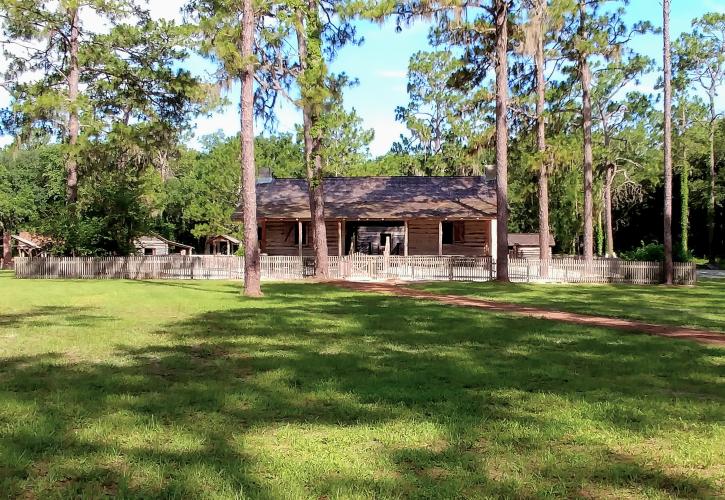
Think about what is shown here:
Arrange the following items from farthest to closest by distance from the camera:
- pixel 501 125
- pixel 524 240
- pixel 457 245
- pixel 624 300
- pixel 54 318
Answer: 1. pixel 524 240
2. pixel 457 245
3. pixel 501 125
4. pixel 624 300
5. pixel 54 318

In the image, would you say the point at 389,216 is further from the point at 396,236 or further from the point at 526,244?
the point at 526,244

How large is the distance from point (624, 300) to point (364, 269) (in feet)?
42.0

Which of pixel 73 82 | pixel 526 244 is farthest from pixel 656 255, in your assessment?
pixel 73 82

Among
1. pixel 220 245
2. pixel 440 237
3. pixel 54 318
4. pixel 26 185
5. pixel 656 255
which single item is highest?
pixel 26 185

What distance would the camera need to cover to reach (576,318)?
43.9 feet

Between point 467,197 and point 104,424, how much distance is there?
32.2 m

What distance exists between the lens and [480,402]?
5.97m

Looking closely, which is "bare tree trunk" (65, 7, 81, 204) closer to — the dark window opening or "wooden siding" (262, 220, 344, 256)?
"wooden siding" (262, 220, 344, 256)

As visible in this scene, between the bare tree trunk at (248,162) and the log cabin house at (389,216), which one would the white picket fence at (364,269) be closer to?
the log cabin house at (389,216)

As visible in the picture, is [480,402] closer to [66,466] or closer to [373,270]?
[66,466]

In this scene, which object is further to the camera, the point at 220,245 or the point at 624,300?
the point at 220,245

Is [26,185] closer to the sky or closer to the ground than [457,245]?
closer to the sky

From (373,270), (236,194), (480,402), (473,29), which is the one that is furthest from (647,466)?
(236,194)

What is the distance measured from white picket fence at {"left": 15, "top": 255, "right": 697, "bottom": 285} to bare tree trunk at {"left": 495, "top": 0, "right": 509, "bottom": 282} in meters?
2.60
